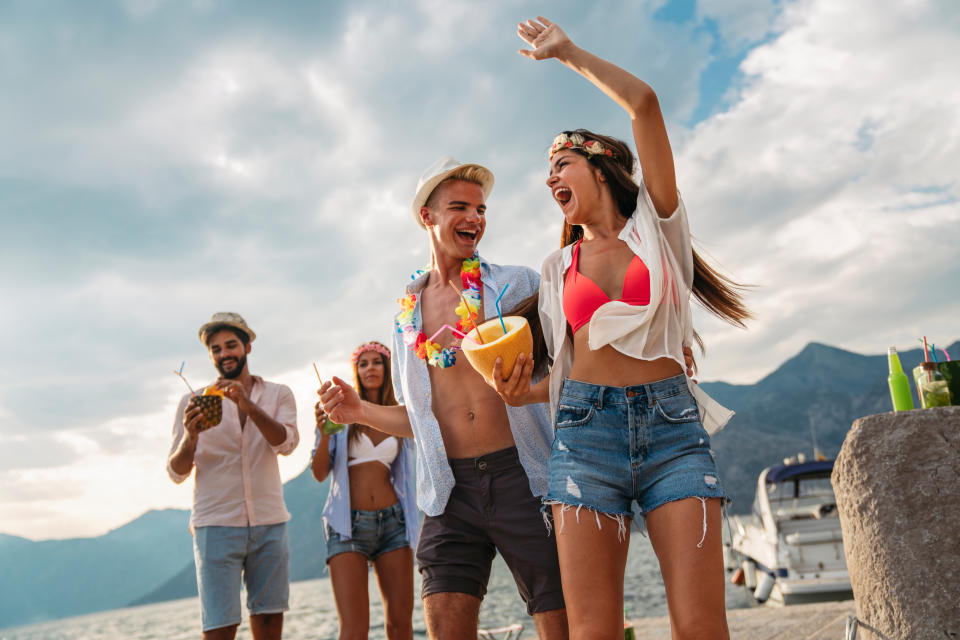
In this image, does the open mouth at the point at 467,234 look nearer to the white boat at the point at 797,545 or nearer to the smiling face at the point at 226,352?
the smiling face at the point at 226,352

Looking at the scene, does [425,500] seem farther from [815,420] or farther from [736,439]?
[815,420]

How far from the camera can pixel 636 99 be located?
2.48 metres

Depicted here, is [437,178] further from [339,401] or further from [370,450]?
[370,450]

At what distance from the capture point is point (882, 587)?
324 cm

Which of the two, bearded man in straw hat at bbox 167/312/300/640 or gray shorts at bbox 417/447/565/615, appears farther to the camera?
bearded man in straw hat at bbox 167/312/300/640

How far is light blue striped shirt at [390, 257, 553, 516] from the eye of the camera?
125 inches

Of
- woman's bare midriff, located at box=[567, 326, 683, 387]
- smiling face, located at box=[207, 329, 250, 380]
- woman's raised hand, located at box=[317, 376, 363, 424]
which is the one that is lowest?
woman's bare midriff, located at box=[567, 326, 683, 387]

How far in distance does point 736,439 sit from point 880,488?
150768 mm

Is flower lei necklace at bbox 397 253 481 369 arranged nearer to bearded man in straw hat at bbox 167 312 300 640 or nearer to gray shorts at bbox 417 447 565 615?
gray shorts at bbox 417 447 565 615

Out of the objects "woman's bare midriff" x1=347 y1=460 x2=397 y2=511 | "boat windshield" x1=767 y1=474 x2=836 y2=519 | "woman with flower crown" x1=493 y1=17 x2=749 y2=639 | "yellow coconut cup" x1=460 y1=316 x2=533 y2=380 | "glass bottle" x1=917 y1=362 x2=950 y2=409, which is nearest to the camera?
"woman with flower crown" x1=493 y1=17 x2=749 y2=639

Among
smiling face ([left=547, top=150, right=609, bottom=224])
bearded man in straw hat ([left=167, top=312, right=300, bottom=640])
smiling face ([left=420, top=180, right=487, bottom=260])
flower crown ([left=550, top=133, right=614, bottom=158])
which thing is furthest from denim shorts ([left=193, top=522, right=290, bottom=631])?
flower crown ([left=550, top=133, right=614, bottom=158])

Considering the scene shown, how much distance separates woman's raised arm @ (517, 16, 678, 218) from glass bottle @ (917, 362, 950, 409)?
5.82 feet

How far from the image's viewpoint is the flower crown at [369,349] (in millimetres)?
5879

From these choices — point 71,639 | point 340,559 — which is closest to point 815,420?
point 71,639
